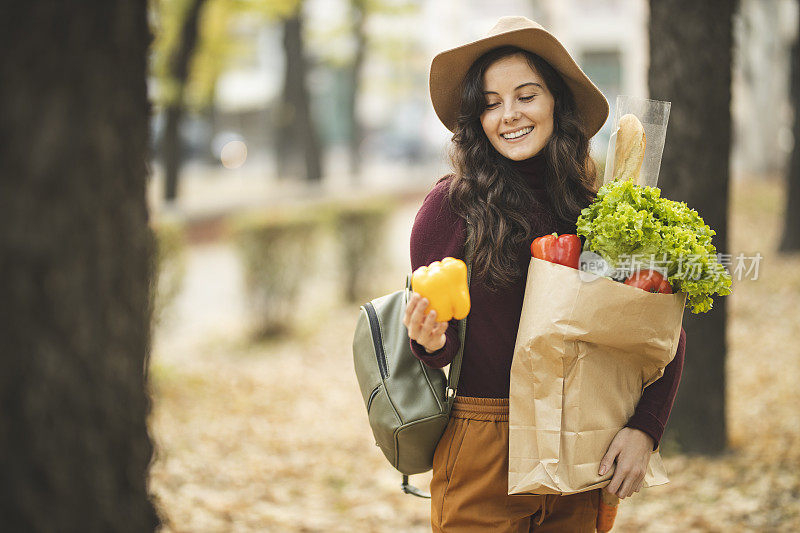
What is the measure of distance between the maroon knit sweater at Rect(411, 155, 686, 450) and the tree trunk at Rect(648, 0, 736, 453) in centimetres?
226

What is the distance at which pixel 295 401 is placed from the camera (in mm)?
6582

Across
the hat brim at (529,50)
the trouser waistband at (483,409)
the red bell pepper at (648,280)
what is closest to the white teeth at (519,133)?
the hat brim at (529,50)

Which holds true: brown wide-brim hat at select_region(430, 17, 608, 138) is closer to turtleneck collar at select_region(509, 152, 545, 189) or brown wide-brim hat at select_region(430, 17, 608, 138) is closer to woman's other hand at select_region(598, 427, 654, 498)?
turtleneck collar at select_region(509, 152, 545, 189)

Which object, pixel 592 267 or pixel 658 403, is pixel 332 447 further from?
pixel 592 267

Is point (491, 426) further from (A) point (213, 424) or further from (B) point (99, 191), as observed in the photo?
(A) point (213, 424)

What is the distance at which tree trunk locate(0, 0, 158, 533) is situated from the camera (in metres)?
1.34

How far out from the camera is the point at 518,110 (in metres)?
2.07

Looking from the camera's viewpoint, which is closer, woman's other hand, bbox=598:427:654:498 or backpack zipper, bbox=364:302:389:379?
woman's other hand, bbox=598:427:654:498

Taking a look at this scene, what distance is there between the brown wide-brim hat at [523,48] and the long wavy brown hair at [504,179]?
1.2 inches

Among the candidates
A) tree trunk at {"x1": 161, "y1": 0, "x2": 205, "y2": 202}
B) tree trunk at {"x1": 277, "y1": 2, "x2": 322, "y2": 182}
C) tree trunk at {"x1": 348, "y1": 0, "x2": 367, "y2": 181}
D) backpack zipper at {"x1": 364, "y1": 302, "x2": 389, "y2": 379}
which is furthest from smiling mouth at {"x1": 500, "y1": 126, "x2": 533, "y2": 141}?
tree trunk at {"x1": 348, "y1": 0, "x2": 367, "y2": 181}

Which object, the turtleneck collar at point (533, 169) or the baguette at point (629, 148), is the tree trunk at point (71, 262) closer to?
the turtleneck collar at point (533, 169)

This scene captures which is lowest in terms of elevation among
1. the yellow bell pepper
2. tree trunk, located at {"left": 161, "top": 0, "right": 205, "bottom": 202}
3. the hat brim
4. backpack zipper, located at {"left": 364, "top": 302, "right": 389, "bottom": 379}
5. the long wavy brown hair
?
backpack zipper, located at {"left": 364, "top": 302, "right": 389, "bottom": 379}

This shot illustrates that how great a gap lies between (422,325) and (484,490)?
0.52 meters

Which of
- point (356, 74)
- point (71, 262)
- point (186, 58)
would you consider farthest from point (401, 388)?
point (356, 74)
